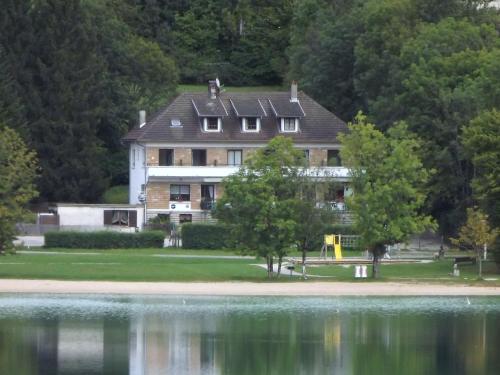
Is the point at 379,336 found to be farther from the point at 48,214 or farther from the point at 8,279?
the point at 48,214

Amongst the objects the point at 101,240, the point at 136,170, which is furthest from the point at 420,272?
the point at 136,170

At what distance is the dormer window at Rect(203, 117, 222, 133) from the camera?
102125 millimetres

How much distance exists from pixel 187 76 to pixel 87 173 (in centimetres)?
3277

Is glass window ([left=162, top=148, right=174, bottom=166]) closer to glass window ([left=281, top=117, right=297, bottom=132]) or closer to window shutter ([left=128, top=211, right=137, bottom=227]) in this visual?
window shutter ([left=128, top=211, right=137, bottom=227])

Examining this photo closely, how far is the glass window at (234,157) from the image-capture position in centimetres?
10206

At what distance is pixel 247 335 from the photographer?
56344mm

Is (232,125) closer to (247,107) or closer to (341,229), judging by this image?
(247,107)

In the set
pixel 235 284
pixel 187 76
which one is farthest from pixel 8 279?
pixel 187 76

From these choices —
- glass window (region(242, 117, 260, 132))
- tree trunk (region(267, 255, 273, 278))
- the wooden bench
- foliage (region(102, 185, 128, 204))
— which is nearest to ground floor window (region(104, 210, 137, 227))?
glass window (region(242, 117, 260, 132))

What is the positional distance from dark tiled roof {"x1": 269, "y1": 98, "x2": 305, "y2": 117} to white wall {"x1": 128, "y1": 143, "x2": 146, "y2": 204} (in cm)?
935

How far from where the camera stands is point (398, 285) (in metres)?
72.5

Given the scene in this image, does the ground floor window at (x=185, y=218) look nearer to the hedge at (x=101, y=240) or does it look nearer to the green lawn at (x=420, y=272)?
the hedge at (x=101, y=240)

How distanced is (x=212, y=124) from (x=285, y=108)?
5.16m


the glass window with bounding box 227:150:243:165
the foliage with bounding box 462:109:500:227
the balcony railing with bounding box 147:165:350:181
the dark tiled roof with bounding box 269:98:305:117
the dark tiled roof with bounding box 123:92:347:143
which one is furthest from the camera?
the dark tiled roof with bounding box 269:98:305:117
